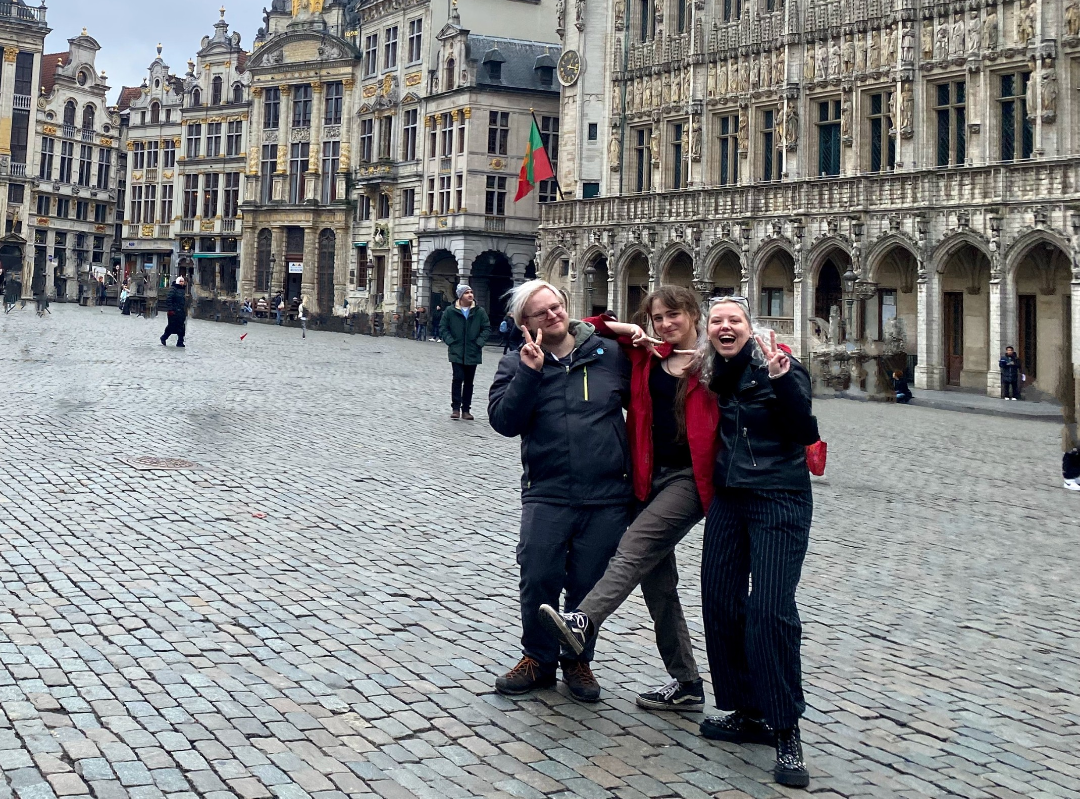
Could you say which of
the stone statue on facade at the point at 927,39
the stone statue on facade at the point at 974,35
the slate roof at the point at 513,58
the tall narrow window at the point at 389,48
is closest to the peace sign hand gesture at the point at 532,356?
the stone statue on facade at the point at 974,35

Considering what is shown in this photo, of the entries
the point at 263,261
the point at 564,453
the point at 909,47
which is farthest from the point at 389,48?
the point at 564,453

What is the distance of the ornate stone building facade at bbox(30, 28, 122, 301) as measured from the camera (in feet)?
277

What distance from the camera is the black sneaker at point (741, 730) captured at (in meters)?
5.22

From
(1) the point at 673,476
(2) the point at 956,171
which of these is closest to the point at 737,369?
(1) the point at 673,476

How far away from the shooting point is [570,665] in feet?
18.8

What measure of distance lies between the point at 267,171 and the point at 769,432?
228ft

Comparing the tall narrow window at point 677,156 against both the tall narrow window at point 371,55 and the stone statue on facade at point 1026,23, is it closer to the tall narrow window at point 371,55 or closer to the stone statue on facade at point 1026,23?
the stone statue on facade at point 1026,23

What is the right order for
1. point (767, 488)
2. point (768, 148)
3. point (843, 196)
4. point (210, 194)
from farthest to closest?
point (210, 194) → point (768, 148) → point (843, 196) → point (767, 488)

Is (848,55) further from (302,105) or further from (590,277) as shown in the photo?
(302,105)

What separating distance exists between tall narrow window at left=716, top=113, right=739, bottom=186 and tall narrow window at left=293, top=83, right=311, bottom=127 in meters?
32.0

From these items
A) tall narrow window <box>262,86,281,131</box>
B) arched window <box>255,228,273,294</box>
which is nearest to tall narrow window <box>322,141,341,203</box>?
tall narrow window <box>262,86,281,131</box>

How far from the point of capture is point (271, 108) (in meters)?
71.0

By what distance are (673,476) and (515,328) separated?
100 cm

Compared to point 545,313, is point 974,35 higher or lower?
higher
